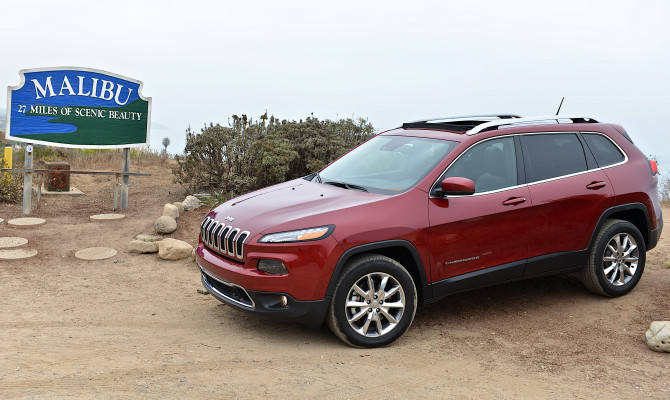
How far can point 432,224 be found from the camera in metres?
5.53

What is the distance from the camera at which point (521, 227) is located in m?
6.03

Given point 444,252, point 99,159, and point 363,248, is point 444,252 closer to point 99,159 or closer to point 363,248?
point 363,248

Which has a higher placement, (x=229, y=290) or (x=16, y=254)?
(x=229, y=290)

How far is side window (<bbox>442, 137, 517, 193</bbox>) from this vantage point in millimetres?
5898

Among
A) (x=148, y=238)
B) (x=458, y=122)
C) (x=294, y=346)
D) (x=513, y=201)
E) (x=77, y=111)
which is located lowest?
(x=148, y=238)

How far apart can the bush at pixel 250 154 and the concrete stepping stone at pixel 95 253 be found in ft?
10.0

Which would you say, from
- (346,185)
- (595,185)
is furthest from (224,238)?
(595,185)

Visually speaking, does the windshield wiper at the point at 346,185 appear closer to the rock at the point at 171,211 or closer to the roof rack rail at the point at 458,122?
the roof rack rail at the point at 458,122

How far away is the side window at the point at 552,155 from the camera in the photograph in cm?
631

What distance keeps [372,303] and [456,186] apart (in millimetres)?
1207

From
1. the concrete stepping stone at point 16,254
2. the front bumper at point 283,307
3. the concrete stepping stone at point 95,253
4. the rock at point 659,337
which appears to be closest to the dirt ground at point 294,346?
the rock at point 659,337

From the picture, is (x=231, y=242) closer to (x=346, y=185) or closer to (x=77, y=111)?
(x=346, y=185)

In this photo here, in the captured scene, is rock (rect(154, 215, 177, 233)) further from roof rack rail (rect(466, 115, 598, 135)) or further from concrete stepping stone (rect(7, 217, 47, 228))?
roof rack rail (rect(466, 115, 598, 135))

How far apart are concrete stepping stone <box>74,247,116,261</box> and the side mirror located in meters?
5.19
